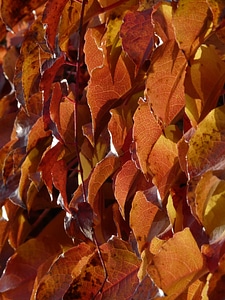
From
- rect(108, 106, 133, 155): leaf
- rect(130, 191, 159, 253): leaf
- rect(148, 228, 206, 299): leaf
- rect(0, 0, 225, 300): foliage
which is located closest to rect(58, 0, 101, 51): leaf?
rect(0, 0, 225, 300): foliage

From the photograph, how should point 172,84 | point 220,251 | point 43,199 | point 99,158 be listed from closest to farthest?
1. point 220,251
2. point 172,84
3. point 99,158
4. point 43,199

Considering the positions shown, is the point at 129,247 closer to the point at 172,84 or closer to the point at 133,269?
the point at 133,269

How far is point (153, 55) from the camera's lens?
755mm

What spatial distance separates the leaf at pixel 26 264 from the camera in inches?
44.4

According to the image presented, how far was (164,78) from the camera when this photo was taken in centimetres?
77

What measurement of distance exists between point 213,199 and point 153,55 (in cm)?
15

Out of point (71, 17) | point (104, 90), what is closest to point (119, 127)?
point (104, 90)

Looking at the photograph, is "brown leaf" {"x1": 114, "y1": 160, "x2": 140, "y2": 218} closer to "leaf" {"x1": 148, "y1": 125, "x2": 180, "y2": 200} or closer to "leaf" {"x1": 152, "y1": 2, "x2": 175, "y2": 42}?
"leaf" {"x1": 148, "y1": 125, "x2": 180, "y2": 200}

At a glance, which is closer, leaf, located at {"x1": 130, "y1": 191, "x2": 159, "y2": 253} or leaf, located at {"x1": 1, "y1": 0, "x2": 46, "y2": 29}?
leaf, located at {"x1": 130, "y1": 191, "x2": 159, "y2": 253}

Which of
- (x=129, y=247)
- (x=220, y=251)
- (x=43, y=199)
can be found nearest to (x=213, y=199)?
(x=220, y=251)

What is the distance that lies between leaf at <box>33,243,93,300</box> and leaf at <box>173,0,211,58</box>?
308 millimetres

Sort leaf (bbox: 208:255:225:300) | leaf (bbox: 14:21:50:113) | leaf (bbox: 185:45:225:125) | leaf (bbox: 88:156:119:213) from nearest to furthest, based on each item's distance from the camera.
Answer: leaf (bbox: 208:255:225:300) < leaf (bbox: 185:45:225:125) < leaf (bbox: 88:156:119:213) < leaf (bbox: 14:21:50:113)

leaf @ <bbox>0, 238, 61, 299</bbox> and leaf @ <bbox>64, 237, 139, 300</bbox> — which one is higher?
leaf @ <bbox>64, 237, 139, 300</bbox>

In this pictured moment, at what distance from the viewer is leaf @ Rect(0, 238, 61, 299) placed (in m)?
1.13
